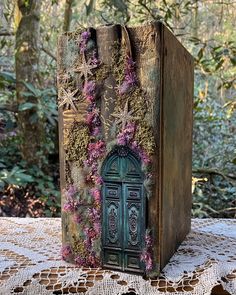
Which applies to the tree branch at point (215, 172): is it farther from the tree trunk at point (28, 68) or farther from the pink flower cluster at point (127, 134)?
the pink flower cluster at point (127, 134)

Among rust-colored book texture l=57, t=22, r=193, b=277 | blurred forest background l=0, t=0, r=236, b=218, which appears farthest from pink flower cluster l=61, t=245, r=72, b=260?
blurred forest background l=0, t=0, r=236, b=218

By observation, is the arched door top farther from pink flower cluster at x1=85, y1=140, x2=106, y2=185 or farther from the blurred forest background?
the blurred forest background

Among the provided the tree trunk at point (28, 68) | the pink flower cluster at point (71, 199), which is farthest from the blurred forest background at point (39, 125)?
the pink flower cluster at point (71, 199)

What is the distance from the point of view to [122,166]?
54 centimetres

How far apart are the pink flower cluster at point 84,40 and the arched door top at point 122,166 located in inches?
6.4

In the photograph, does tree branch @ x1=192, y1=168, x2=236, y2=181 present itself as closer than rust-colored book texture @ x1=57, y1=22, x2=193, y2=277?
No

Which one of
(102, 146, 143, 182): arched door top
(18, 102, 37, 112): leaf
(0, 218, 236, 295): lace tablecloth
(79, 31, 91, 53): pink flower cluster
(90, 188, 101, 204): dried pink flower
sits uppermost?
(79, 31, 91, 53): pink flower cluster

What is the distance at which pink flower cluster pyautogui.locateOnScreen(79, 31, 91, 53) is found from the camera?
56cm

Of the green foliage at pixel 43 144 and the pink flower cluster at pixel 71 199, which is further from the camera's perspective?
the green foliage at pixel 43 144

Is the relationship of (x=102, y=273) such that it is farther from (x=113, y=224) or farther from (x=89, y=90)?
(x=89, y=90)

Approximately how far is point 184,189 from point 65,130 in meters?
0.29

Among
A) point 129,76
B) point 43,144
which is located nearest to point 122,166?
point 129,76

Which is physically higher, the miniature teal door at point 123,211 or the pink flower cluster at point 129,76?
the pink flower cluster at point 129,76

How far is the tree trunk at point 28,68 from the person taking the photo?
62.2 inches
